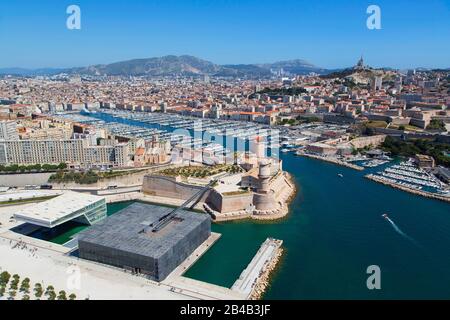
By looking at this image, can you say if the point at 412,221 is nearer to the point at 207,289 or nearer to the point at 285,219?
the point at 285,219

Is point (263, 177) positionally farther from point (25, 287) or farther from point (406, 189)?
point (25, 287)

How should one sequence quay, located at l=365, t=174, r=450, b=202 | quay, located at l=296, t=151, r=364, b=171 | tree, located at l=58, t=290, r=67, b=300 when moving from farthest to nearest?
quay, located at l=296, t=151, r=364, b=171, quay, located at l=365, t=174, r=450, b=202, tree, located at l=58, t=290, r=67, b=300

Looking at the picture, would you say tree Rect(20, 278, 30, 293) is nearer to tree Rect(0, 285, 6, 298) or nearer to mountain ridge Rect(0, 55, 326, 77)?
tree Rect(0, 285, 6, 298)

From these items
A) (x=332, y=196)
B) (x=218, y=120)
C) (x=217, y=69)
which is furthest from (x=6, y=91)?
(x=217, y=69)

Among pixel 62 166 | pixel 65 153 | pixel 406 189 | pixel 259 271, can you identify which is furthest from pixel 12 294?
pixel 406 189

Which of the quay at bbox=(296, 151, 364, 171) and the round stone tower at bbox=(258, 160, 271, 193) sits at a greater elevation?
the round stone tower at bbox=(258, 160, 271, 193)

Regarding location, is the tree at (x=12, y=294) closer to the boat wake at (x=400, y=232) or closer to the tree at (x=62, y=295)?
the tree at (x=62, y=295)

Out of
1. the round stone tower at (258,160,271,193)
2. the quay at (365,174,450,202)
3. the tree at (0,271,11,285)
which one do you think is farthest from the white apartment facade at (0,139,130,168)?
the quay at (365,174,450,202)
